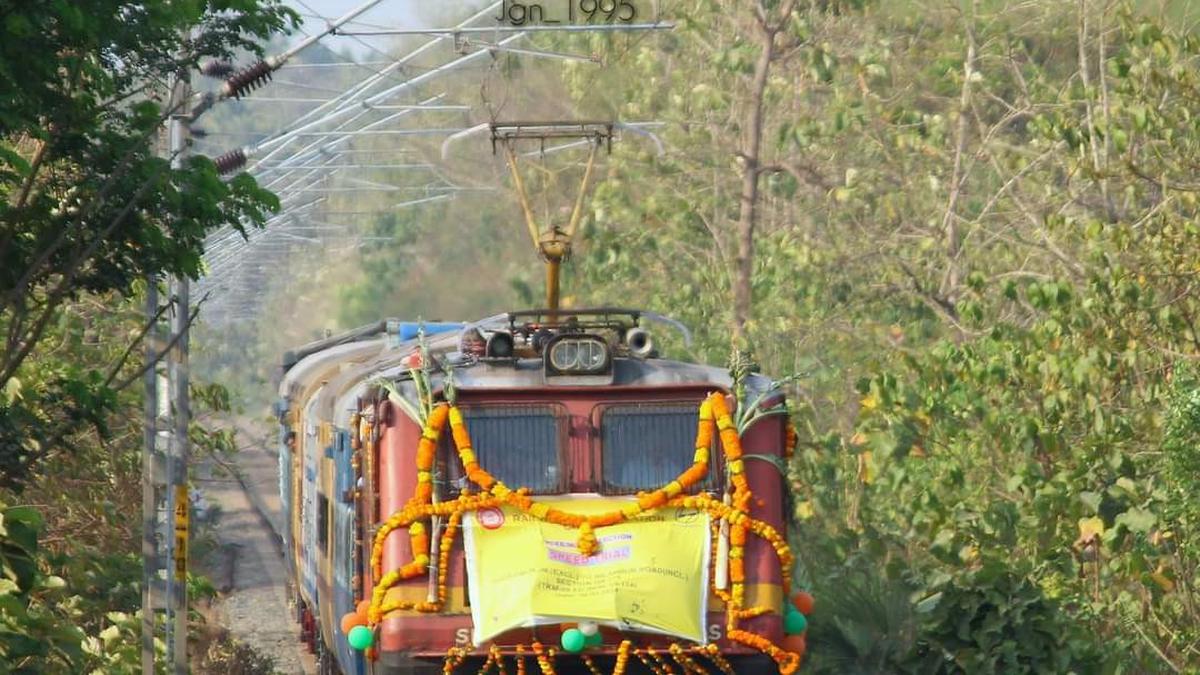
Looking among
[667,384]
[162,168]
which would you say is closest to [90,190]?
[162,168]

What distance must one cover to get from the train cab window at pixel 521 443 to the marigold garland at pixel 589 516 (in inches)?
4.2

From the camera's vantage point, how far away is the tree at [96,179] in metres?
12.6

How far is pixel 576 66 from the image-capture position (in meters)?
37.3

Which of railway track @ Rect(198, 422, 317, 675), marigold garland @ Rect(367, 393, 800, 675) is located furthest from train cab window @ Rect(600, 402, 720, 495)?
railway track @ Rect(198, 422, 317, 675)

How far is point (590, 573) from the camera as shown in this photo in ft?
37.6

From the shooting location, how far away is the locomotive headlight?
12.0 meters

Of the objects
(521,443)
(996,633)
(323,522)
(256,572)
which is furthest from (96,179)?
(256,572)

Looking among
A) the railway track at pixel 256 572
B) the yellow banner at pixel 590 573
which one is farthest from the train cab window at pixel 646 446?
the railway track at pixel 256 572

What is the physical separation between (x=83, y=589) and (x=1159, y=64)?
11034mm

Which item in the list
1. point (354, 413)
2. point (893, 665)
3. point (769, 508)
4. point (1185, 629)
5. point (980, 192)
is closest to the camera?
point (769, 508)

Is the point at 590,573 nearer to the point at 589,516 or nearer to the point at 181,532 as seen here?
the point at 589,516

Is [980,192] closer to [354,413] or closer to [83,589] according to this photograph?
[83,589]

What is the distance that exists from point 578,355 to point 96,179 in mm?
3943

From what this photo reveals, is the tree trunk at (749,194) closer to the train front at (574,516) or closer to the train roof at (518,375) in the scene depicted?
the train roof at (518,375)
